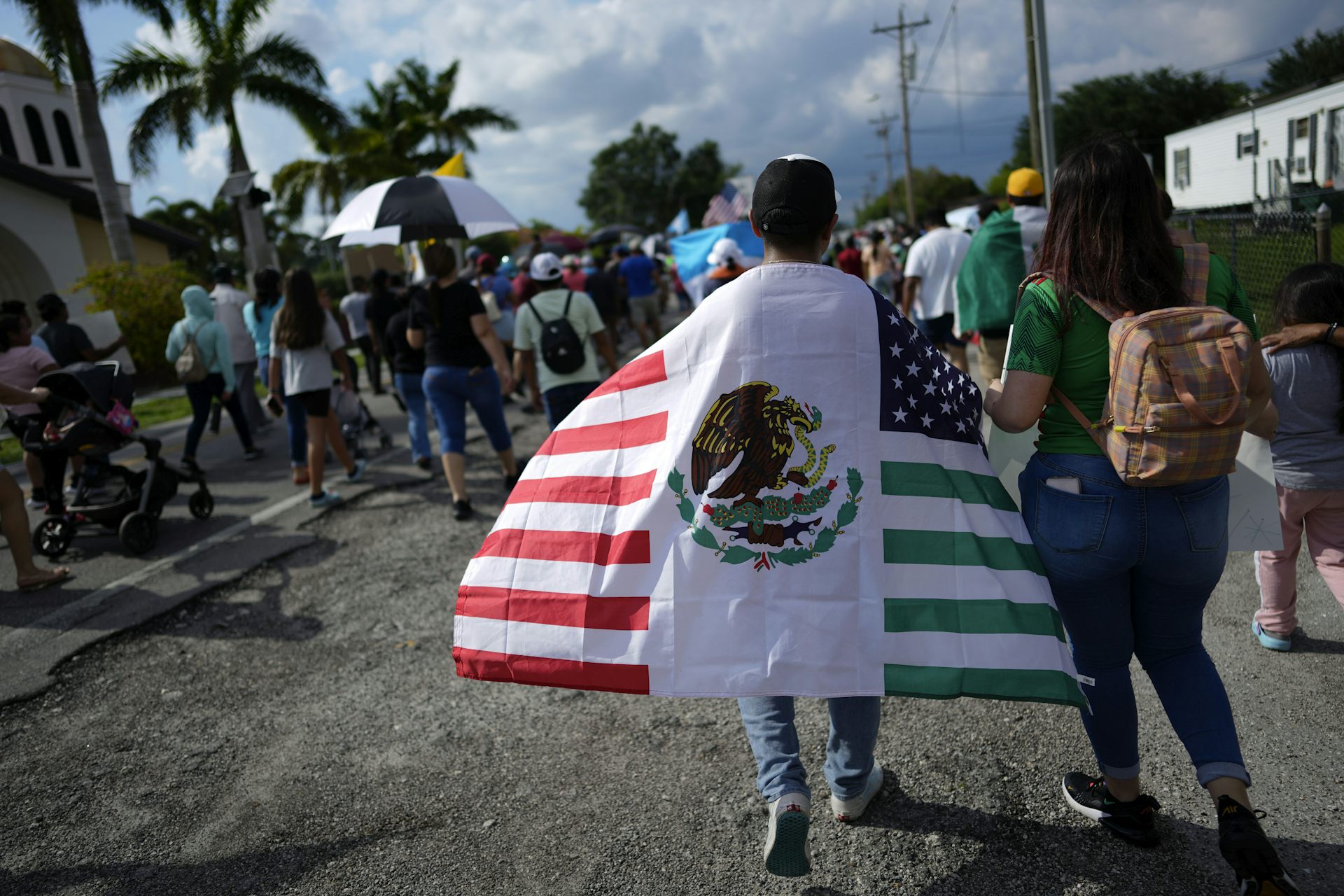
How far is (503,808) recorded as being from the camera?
313 centimetres

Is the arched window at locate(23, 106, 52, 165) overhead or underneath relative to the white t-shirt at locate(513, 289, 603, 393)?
overhead

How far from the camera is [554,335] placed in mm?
6566

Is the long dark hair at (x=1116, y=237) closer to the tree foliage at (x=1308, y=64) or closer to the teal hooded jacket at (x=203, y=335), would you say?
the teal hooded jacket at (x=203, y=335)

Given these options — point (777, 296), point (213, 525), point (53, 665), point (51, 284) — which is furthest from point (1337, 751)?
point (51, 284)

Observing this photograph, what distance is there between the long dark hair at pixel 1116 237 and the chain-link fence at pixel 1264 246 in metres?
7.15

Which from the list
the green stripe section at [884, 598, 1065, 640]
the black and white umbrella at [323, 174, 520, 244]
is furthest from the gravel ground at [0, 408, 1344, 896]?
the black and white umbrella at [323, 174, 520, 244]

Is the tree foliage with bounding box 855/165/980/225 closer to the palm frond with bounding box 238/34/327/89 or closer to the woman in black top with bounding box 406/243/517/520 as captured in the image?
the palm frond with bounding box 238/34/327/89

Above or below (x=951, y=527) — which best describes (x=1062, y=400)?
above

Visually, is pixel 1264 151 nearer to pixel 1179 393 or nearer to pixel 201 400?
pixel 201 400

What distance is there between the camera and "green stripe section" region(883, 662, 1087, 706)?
2.29 metres

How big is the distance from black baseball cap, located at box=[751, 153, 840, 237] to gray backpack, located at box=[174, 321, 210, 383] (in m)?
7.87

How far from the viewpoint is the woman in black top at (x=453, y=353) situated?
663 cm

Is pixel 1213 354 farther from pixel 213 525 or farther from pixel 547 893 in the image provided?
pixel 213 525

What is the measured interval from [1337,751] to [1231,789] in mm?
976
